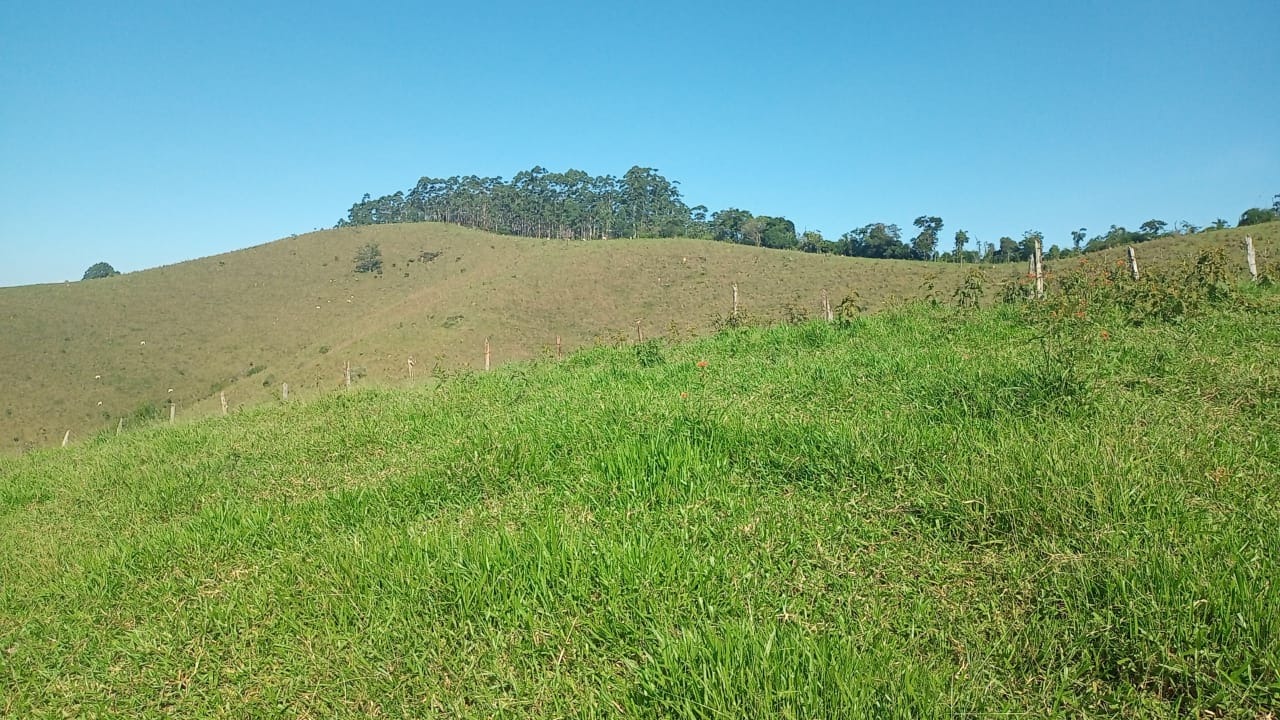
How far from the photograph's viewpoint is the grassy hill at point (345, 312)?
3859 centimetres

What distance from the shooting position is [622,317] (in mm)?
46500

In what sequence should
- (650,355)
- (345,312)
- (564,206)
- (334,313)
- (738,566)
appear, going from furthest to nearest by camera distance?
(564,206) → (345,312) → (334,313) → (650,355) → (738,566)

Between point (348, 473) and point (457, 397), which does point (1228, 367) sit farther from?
point (457, 397)

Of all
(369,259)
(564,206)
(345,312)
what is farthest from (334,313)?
(564,206)

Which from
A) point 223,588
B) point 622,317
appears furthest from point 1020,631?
point 622,317

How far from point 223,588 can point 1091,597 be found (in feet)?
13.0

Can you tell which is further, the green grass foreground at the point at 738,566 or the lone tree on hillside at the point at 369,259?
the lone tree on hillside at the point at 369,259

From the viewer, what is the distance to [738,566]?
274cm

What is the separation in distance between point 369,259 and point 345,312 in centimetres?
1424

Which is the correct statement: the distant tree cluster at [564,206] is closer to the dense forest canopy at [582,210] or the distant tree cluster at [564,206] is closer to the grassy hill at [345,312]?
the dense forest canopy at [582,210]

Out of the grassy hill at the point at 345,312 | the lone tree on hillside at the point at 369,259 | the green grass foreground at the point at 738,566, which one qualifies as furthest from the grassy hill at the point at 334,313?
the green grass foreground at the point at 738,566

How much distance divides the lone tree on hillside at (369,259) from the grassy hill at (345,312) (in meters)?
1.20

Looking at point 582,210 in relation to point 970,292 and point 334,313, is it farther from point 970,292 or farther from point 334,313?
point 970,292

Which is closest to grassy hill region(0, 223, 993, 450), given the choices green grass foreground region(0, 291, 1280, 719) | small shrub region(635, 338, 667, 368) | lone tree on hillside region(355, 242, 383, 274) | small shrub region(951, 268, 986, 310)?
lone tree on hillside region(355, 242, 383, 274)
